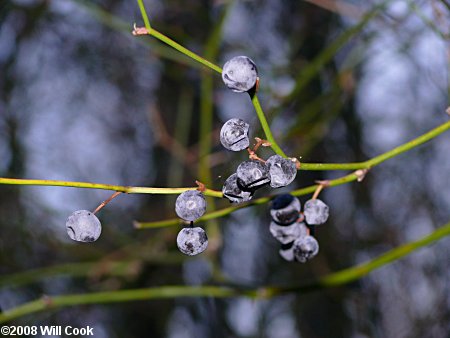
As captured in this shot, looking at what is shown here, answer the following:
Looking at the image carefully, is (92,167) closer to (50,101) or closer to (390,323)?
(50,101)

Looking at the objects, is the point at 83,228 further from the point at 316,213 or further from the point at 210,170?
the point at 210,170

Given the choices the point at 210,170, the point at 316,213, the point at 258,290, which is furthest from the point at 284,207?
the point at 210,170

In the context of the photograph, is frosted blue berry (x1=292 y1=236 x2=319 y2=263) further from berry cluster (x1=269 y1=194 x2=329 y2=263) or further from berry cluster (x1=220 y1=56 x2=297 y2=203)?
berry cluster (x1=220 y1=56 x2=297 y2=203)

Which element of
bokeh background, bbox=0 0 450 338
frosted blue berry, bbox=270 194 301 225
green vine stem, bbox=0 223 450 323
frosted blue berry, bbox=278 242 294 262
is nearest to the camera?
frosted blue berry, bbox=270 194 301 225

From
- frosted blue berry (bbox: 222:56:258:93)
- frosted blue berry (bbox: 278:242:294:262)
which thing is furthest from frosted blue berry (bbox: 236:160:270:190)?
frosted blue berry (bbox: 278:242:294:262)

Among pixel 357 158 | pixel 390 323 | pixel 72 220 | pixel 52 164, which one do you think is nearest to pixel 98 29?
pixel 52 164

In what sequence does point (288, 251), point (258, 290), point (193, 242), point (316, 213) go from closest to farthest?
point (193, 242), point (316, 213), point (288, 251), point (258, 290)

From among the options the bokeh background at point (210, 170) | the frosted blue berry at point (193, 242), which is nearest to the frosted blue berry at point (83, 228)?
the frosted blue berry at point (193, 242)
